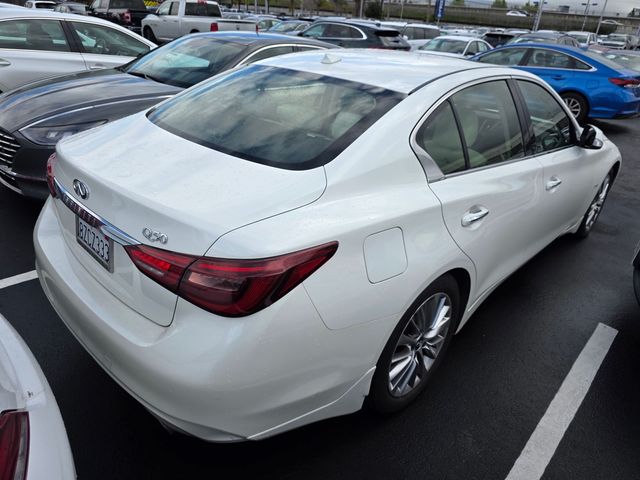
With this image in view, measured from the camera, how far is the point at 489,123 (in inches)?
110

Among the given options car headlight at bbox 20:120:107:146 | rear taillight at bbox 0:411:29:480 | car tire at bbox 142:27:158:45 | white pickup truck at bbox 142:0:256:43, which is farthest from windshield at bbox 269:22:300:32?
rear taillight at bbox 0:411:29:480

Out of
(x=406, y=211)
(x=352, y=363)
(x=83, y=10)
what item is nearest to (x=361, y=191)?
(x=406, y=211)

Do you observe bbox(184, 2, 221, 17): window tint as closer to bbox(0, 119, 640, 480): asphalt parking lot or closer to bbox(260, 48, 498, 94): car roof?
bbox(0, 119, 640, 480): asphalt parking lot

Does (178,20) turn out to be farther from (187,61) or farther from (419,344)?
(419,344)

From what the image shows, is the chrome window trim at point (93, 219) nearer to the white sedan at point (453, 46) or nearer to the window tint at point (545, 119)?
the window tint at point (545, 119)

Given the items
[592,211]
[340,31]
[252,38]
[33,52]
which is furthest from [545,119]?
[340,31]

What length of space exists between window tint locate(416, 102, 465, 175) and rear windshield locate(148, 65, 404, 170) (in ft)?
0.65

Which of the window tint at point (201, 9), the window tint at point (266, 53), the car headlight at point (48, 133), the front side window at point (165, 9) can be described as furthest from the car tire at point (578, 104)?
the front side window at point (165, 9)

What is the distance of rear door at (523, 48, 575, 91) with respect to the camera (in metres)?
9.68

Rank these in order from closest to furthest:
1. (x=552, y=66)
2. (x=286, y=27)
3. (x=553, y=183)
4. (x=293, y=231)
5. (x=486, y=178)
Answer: (x=293, y=231) → (x=486, y=178) → (x=553, y=183) → (x=552, y=66) → (x=286, y=27)

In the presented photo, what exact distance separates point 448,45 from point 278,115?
524 inches

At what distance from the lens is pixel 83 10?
21.1 metres

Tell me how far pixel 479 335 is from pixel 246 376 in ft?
6.46

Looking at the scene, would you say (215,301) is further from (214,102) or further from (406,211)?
(214,102)
